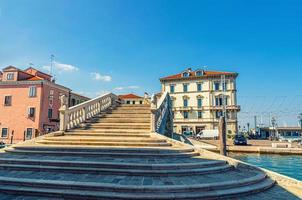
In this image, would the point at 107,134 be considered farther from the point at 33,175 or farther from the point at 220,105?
the point at 220,105

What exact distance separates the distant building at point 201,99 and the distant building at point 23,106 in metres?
25.8

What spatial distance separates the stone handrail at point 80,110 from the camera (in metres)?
10.4

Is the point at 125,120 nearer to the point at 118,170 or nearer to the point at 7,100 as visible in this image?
the point at 118,170

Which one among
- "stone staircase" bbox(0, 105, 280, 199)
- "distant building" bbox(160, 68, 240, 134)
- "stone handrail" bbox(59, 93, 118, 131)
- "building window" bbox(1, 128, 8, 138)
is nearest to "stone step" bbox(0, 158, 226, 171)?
"stone staircase" bbox(0, 105, 280, 199)

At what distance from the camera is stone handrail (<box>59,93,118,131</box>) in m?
10.4

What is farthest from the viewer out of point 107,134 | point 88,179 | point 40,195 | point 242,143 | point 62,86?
point 62,86

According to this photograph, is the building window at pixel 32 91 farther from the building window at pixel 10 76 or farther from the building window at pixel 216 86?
the building window at pixel 216 86

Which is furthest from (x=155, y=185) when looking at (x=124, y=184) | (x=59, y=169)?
(x=59, y=169)

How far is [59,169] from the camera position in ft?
18.4

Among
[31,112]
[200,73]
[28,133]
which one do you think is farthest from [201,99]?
[28,133]

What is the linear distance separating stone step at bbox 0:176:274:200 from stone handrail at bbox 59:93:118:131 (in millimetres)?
5834

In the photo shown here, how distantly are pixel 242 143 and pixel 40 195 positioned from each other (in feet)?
83.1

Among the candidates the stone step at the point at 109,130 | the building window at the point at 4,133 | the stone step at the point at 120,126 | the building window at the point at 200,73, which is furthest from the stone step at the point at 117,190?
the building window at the point at 200,73

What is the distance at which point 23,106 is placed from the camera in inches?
1190
